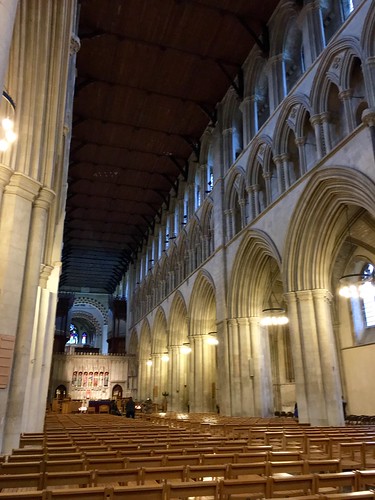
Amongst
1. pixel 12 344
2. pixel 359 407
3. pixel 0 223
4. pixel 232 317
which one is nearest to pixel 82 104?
pixel 232 317

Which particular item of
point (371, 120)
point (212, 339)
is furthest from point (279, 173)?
point (212, 339)

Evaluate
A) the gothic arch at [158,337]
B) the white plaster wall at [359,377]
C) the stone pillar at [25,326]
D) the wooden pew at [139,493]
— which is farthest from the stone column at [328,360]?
the gothic arch at [158,337]

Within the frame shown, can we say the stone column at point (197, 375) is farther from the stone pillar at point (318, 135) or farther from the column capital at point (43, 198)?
the column capital at point (43, 198)

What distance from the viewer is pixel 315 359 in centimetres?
1112

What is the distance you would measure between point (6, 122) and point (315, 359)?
928 centimetres

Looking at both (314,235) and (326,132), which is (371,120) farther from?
(314,235)

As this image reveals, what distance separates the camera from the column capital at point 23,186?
6.51 m

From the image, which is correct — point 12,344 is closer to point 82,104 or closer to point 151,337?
point 82,104

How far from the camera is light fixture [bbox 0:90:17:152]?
5.02 m

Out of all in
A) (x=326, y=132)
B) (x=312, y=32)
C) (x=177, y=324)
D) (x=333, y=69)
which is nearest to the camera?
(x=333, y=69)

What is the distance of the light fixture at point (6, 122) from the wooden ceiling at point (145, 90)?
962 cm

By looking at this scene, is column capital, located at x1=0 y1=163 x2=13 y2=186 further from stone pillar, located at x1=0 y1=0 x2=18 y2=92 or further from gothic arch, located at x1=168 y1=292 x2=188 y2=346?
gothic arch, located at x1=168 y1=292 x2=188 y2=346

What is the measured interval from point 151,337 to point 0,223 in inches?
868

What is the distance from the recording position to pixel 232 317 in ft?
52.0
